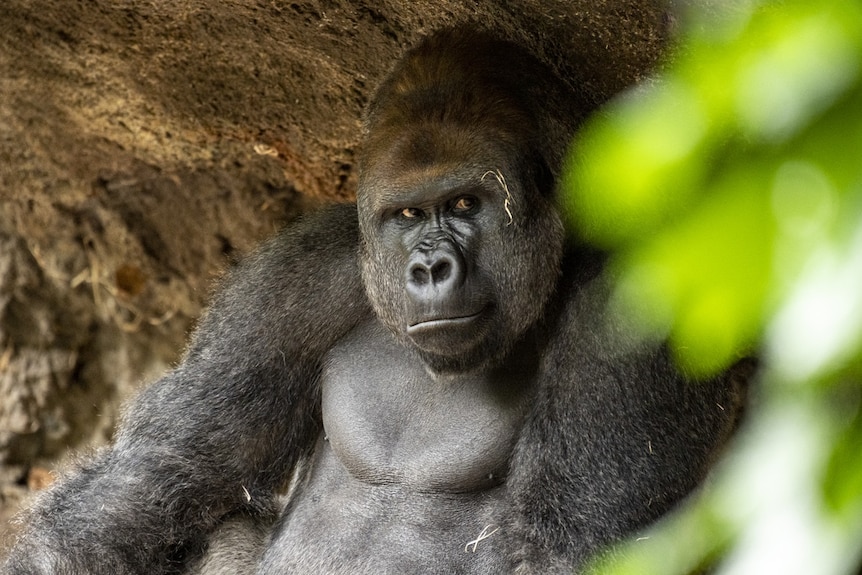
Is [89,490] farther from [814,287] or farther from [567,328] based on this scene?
[814,287]

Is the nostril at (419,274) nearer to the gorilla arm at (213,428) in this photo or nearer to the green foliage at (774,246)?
the gorilla arm at (213,428)

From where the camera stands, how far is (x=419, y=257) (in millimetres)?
2914

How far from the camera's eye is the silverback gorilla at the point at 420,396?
286 centimetres

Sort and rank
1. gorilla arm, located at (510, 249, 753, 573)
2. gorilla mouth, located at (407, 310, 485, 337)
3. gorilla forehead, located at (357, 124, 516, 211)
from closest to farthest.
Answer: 1. gorilla arm, located at (510, 249, 753, 573)
2. gorilla mouth, located at (407, 310, 485, 337)
3. gorilla forehead, located at (357, 124, 516, 211)

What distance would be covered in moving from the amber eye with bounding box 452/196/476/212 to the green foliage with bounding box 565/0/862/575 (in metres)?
2.34

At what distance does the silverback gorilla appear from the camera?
2.86 meters

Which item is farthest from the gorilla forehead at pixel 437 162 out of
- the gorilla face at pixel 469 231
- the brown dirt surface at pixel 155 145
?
the brown dirt surface at pixel 155 145

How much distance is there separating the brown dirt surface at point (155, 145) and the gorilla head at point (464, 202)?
322 mm

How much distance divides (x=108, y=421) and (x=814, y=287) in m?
5.20

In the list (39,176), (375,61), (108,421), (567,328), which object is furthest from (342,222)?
(108,421)

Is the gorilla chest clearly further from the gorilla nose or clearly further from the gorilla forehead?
the gorilla forehead

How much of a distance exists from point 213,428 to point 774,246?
9.79ft

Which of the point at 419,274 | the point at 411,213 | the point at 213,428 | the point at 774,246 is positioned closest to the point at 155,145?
the point at 213,428

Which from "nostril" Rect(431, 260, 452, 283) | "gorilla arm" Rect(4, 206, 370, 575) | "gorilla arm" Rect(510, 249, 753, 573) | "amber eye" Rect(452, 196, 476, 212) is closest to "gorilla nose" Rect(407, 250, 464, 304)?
"nostril" Rect(431, 260, 452, 283)
